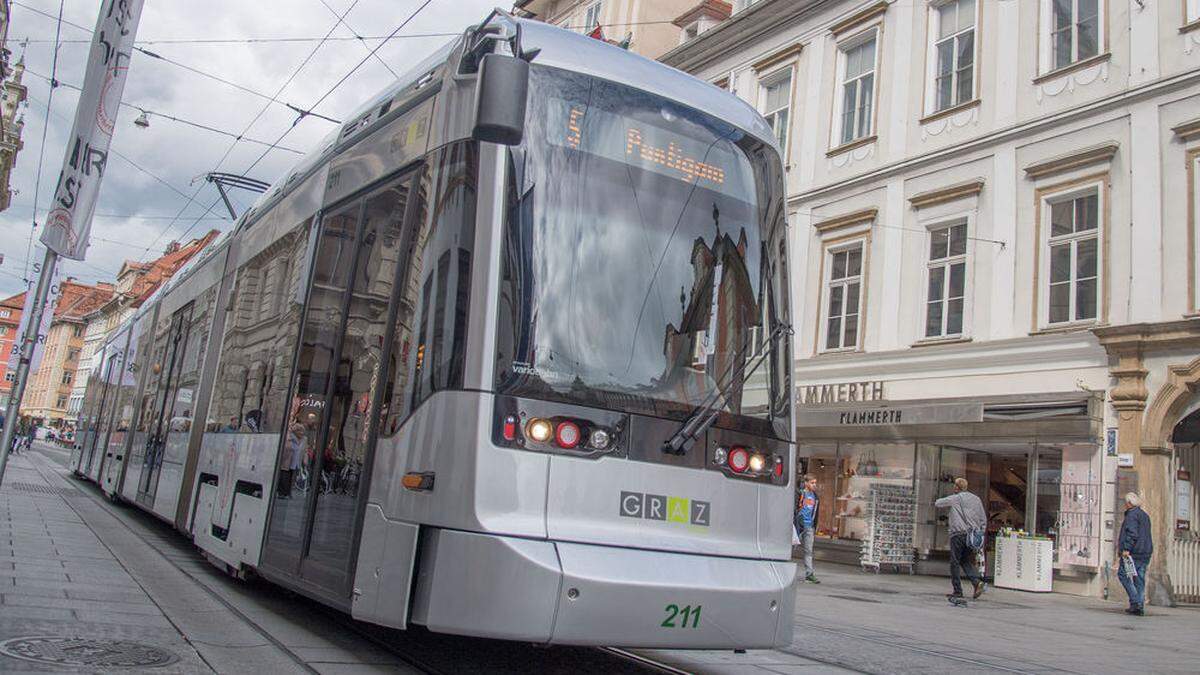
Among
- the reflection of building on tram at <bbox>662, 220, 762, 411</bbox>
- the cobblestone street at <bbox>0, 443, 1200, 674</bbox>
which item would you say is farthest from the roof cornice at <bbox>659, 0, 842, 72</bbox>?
the reflection of building on tram at <bbox>662, 220, 762, 411</bbox>

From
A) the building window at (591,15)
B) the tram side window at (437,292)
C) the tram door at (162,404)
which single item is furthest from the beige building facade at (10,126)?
the tram side window at (437,292)

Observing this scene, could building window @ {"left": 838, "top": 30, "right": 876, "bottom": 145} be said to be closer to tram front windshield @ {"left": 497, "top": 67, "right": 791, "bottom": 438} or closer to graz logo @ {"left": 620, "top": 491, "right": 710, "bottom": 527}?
tram front windshield @ {"left": 497, "top": 67, "right": 791, "bottom": 438}

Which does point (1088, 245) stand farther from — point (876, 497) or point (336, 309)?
point (336, 309)

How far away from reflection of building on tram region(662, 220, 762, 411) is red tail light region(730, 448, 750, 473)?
A: 0.22 m

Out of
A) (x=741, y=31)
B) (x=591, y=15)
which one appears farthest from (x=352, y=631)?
(x=591, y=15)

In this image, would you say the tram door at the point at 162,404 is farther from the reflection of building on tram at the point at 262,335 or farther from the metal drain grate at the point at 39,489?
the metal drain grate at the point at 39,489

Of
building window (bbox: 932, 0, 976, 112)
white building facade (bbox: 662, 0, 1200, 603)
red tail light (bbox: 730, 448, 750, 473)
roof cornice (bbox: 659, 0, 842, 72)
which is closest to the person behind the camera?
red tail light (bbox: 730, 448, 750, 473)

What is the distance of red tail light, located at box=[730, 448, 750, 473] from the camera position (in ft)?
16.5

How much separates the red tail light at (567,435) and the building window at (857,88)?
1604cm

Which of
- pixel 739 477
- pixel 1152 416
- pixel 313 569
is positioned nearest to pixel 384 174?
pixel 313 569

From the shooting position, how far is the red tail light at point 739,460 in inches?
198

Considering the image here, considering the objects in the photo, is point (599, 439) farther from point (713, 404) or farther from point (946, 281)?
point (946, 281)

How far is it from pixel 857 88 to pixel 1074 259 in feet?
21.1

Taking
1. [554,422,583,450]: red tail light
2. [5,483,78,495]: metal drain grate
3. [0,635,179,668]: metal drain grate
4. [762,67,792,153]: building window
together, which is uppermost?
[762,67,792,153]: building window
